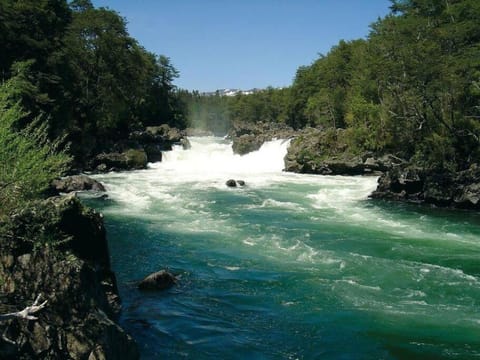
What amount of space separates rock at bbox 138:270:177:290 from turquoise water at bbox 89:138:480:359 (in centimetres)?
30

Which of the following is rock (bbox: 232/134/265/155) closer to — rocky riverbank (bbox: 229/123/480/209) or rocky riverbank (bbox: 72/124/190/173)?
rocky riverbank (bbox: 229/123/480/209)

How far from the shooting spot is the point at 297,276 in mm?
14555

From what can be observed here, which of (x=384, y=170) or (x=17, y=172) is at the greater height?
(x=17, y=172)

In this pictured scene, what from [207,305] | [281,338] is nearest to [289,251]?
[207,305]

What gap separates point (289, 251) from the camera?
1744 centimetres

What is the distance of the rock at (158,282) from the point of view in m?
13.2

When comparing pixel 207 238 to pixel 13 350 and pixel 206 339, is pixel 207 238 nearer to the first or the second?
pixel 206 339

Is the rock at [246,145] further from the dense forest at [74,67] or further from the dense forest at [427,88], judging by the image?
the dense forest at [427,88]

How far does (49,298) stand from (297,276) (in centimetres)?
857

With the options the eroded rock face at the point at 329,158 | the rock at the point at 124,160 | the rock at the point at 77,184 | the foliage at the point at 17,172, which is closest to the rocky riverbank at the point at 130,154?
the rock at the point at 124,160

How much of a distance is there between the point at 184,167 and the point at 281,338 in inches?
1523

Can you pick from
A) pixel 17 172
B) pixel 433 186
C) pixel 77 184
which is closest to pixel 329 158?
pixel 433 186

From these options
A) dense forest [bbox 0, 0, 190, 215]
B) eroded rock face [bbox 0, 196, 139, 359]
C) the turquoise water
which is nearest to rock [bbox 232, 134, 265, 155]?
dense forest [bbox 0, 0, 190, 215]

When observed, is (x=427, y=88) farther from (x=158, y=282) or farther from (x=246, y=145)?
(x=246, y=145)
